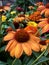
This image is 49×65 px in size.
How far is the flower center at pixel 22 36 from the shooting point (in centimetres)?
112

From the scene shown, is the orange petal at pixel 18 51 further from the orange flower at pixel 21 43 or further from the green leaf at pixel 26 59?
the green leaf at pixel 26 59

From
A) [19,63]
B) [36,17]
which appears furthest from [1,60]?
[36,17]

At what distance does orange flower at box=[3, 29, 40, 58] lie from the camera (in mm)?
1043

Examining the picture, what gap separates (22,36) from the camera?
1140 millimetres

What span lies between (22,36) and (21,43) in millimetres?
50

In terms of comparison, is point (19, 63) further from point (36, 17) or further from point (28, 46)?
point (36, 17)

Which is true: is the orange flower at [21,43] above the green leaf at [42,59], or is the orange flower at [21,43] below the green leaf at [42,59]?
above

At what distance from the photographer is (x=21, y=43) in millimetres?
1097

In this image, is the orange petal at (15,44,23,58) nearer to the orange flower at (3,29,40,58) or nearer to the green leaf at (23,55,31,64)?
the orange flower at (3,29,40,58)

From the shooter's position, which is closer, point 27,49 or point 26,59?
point 27,49

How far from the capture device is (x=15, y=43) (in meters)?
1.08

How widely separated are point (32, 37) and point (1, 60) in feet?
0.61

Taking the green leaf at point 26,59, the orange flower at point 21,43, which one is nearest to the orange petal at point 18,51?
the orange flower at point 21,43

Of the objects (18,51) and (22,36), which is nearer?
(18,51)
